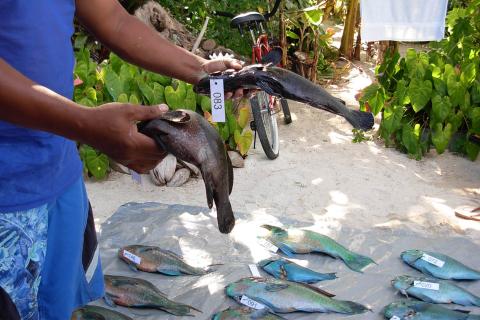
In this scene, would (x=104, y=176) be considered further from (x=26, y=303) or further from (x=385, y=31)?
(x=26, y=303)

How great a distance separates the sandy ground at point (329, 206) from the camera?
3629 millimetres

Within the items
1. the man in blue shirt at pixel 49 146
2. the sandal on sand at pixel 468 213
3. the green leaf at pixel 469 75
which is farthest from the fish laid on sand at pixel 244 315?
the green leaf at pixel 469 75

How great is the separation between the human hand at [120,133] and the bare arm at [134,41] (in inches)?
17.6

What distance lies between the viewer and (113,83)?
509 centimetres

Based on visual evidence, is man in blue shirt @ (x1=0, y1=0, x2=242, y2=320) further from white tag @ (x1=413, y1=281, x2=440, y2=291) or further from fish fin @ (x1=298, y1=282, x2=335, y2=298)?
white tag @ (x1=413, y1=281, x2=440, y2=291)

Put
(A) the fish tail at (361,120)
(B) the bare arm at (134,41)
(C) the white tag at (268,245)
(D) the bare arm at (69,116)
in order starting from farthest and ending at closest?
(C) the white tag at (268,245) < (A) the fish tail at (361,120) < (B) the bare arm at (134,41) < (D) the bare arm at (69,116)

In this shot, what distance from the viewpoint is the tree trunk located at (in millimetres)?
8414

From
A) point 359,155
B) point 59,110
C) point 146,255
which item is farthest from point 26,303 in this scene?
point 359,155

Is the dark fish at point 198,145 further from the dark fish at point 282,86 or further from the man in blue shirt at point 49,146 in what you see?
the dark fish at point 282,86

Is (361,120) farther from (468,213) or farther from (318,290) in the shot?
(468,213)

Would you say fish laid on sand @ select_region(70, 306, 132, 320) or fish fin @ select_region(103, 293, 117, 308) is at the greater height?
fish laid on sand @ select_region(70, 306, 132, 320)

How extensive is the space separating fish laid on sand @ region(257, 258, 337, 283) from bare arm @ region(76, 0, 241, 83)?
67.3 inches

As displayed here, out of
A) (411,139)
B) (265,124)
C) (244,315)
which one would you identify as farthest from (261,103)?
(244,315)

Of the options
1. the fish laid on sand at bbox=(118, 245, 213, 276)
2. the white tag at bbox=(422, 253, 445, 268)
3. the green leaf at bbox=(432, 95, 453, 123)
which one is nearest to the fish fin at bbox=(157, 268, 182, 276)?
the fish laid on sand at bbox=(118, 245, 213, 276)
